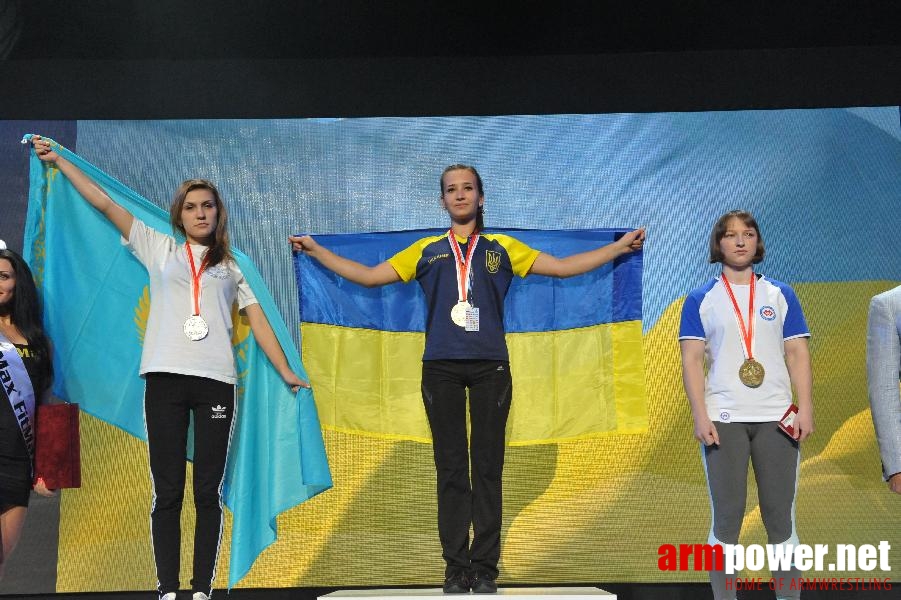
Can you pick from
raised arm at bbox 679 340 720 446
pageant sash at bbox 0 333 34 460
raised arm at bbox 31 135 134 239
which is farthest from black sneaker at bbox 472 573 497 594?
raised arm at bbox 31 135 134 239

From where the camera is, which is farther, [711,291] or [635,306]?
[635,306]

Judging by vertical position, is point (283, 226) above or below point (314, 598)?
above

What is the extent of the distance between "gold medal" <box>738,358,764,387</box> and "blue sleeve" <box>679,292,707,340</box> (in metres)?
0.18

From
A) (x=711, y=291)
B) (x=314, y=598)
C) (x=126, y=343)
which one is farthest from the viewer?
(x=314, y=598)

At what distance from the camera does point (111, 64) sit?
4.54 m

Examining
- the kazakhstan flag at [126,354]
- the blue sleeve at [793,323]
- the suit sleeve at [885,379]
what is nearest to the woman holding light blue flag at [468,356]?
the kazakhstan flag at [126,354]

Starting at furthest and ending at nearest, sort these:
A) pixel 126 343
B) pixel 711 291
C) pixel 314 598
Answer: pixel 314 598
pixel 126 343
pixel 711 291

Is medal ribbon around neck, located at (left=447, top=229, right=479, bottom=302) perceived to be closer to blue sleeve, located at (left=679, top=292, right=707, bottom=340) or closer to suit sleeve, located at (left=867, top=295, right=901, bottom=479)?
blue sleeve, located at (left=679, top=292, right=707, bottom=340)

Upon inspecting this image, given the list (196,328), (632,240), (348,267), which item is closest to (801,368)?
(632,240)

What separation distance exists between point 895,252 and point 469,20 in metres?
2.23

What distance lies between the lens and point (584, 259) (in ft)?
12.6

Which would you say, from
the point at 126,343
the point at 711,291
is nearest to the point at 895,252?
the point at 711,291

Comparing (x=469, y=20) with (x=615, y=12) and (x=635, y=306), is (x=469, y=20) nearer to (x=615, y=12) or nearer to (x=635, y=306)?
(x=615, y=12)

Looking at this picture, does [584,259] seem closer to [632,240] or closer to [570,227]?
[632,240]
